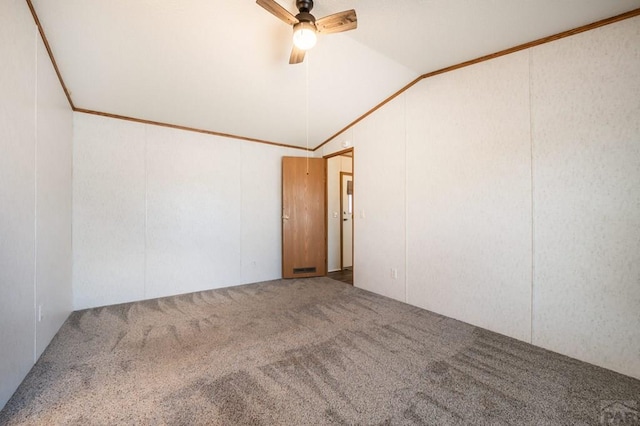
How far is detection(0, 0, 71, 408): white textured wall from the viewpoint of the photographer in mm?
1626

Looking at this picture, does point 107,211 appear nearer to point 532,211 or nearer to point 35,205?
point 35,205

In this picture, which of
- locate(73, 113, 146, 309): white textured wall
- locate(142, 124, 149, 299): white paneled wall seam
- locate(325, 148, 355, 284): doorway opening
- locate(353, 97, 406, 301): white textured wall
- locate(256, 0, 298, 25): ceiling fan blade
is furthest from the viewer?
locate(325, 148, 355, 284): doorway opening

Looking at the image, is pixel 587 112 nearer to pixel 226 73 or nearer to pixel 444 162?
pixel 444 162

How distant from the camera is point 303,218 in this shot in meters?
4.88

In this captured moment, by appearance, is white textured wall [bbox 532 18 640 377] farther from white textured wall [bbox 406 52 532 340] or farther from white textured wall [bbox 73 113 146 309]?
white textured wall [bbox 73 113 146 309]

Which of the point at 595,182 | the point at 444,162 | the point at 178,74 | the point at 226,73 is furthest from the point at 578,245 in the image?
the point at 178,74

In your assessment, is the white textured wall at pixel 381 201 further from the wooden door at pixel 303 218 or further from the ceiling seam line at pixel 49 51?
the ceiling seam line at pixel 49 51

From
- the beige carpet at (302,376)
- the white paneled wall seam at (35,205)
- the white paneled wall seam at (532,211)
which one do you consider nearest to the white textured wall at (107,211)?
the beige carpet at (302,376)

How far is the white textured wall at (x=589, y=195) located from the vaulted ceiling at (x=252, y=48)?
336 mm

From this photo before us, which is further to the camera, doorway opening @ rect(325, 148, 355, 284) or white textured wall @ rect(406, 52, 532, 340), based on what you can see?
doorway opening @ rect(325, 148, 355, 284)

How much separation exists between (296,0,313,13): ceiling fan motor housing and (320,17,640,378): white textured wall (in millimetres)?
1825

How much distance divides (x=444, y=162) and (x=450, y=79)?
92cm

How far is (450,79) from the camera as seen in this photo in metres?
2.98

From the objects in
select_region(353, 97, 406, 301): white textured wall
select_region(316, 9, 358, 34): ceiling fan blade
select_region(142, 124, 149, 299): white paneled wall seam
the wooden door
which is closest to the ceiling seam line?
select_region(142, 124, 149, 299): white paneled wall seam
